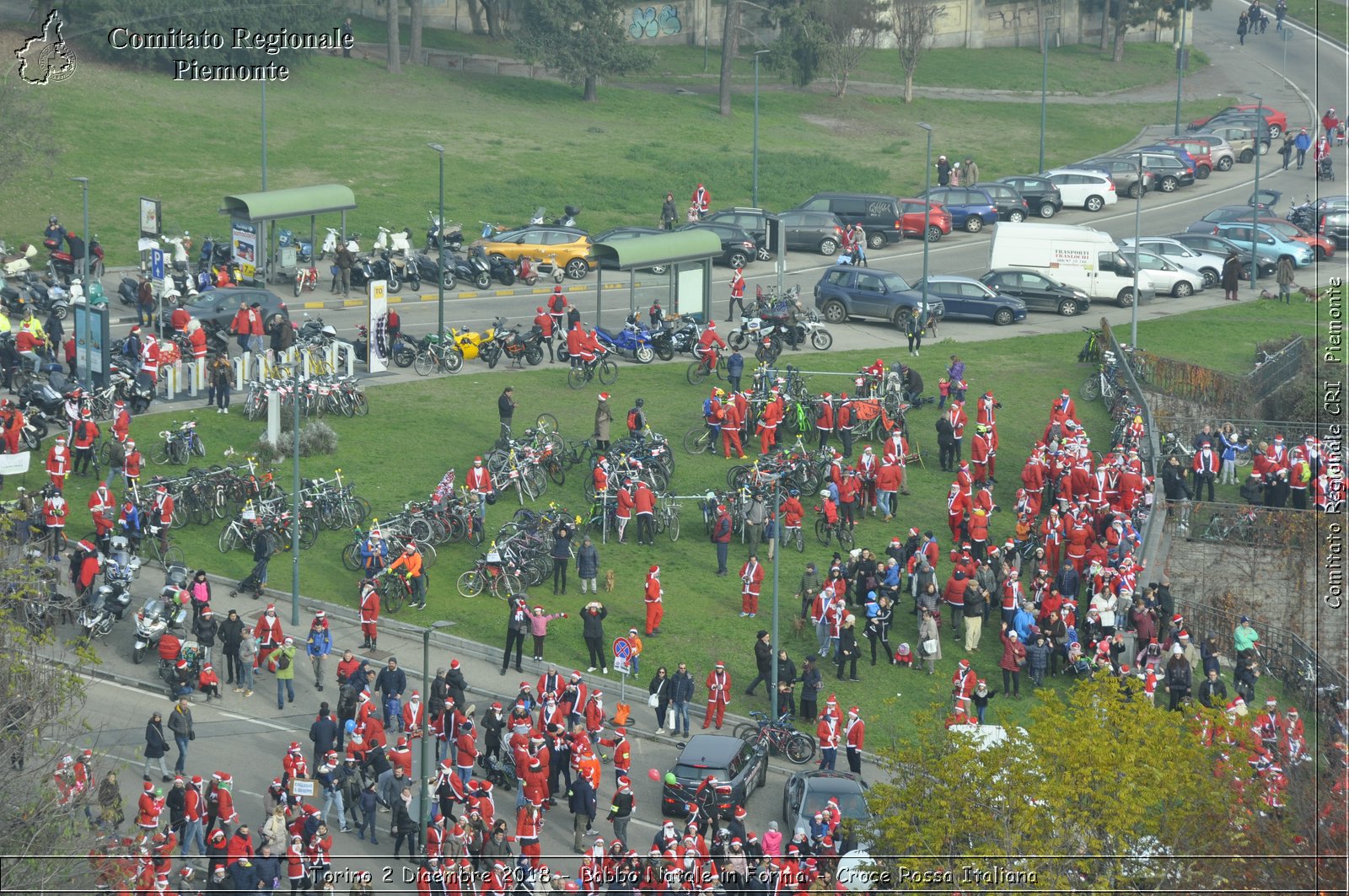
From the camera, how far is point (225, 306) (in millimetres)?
42688

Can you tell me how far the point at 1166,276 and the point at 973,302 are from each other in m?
7.45

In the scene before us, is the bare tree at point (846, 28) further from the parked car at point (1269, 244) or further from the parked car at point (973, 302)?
the parked car at point (973, 302)

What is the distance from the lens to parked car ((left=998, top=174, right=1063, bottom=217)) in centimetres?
6169

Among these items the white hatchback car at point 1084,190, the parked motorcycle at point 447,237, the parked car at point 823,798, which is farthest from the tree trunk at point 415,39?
the parked car at point 823,798

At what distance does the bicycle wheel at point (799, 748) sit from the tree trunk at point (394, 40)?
48.7m

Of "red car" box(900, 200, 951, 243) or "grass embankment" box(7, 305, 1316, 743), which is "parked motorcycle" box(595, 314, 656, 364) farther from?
"red car" box(900, 200, 951, 243)

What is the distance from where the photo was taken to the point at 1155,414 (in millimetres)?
41062

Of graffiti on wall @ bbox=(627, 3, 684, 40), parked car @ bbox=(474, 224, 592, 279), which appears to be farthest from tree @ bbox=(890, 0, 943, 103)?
parked car @ bbox=(474, 224, 592, 279)

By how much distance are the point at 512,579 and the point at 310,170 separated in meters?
32.9

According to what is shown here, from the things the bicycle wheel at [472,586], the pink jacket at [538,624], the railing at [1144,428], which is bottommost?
the bicycle wheel at [472,586]

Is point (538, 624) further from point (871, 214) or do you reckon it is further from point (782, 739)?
point (871, 214)

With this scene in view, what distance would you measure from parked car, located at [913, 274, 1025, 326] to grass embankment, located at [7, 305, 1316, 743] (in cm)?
172

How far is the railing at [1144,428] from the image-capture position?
116 ft

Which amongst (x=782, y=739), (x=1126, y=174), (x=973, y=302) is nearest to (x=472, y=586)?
(x=782, y=739)
